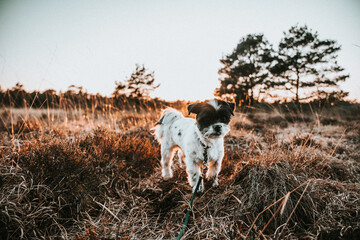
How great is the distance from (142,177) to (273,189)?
2.27 metres

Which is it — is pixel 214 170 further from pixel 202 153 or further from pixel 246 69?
pixel 246 69

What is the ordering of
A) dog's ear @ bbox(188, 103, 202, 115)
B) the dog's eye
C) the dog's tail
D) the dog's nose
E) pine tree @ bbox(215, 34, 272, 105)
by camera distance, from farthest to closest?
pine tree @ bbox(215, 34, 272, 105), the dog's tail, dog's ear @ bbox(188, 103, 202, 115), the dog's eye, the dog's nose

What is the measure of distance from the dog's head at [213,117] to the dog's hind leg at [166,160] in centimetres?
120

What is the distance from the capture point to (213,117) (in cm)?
263

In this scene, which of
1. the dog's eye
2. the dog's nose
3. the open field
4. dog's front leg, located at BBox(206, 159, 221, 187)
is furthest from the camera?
dog's front leg, located at BBox(206, 159, 221, 187)

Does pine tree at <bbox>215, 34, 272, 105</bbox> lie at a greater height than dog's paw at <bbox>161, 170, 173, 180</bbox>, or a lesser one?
greater

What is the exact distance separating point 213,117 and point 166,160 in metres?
1.53

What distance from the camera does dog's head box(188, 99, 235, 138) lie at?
2.47 m

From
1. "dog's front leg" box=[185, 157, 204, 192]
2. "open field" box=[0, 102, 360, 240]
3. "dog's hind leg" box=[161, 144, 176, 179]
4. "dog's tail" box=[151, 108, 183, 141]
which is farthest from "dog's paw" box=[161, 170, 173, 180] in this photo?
"dog's tail" box=[151, 108, 183, 141]

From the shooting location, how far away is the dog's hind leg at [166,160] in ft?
11.0

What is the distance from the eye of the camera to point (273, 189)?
6.82 ft

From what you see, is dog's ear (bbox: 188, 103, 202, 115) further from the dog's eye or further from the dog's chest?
the dog's chest

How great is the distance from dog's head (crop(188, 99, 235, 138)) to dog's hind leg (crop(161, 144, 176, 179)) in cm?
120

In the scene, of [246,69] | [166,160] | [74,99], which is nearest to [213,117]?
[166,160]
